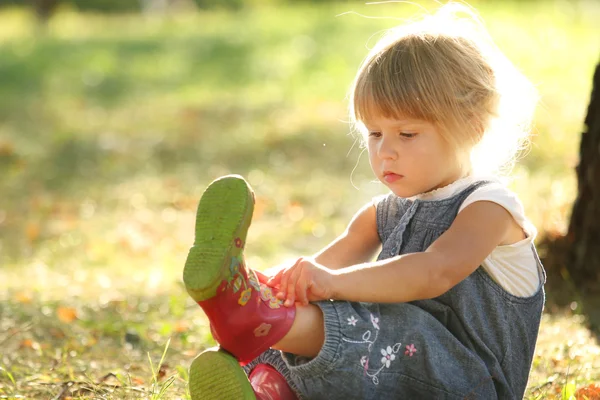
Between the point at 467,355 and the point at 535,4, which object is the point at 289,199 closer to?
the point at 467,355

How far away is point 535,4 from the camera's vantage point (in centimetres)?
1611

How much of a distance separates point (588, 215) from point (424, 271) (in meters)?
2.19

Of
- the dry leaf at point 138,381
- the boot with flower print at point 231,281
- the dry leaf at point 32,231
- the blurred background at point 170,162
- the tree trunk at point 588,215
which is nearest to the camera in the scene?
the boot with flower print at point 231,281

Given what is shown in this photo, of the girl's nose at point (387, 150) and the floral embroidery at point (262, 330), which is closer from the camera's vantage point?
the floral embroidery at point (262, 330)

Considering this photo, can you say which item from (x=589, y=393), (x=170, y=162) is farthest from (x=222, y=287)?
(x=170, y=162)

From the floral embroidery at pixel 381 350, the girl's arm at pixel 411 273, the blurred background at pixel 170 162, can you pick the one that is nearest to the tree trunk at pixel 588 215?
the blurred background at pixel 170 162

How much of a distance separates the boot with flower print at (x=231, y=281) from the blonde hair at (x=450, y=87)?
0.53 metres

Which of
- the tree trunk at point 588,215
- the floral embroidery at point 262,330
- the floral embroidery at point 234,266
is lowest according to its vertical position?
the tree trunk at point 588,215

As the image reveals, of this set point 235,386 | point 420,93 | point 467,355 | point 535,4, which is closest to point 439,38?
point 420,93

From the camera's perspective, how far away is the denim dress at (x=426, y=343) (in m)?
2.47

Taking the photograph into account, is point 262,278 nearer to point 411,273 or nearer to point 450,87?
point 411,273

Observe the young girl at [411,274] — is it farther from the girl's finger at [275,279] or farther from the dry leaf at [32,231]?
the dry leaf at [32,231]

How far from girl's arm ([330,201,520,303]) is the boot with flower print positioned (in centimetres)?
20

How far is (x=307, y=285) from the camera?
98.0 inches
